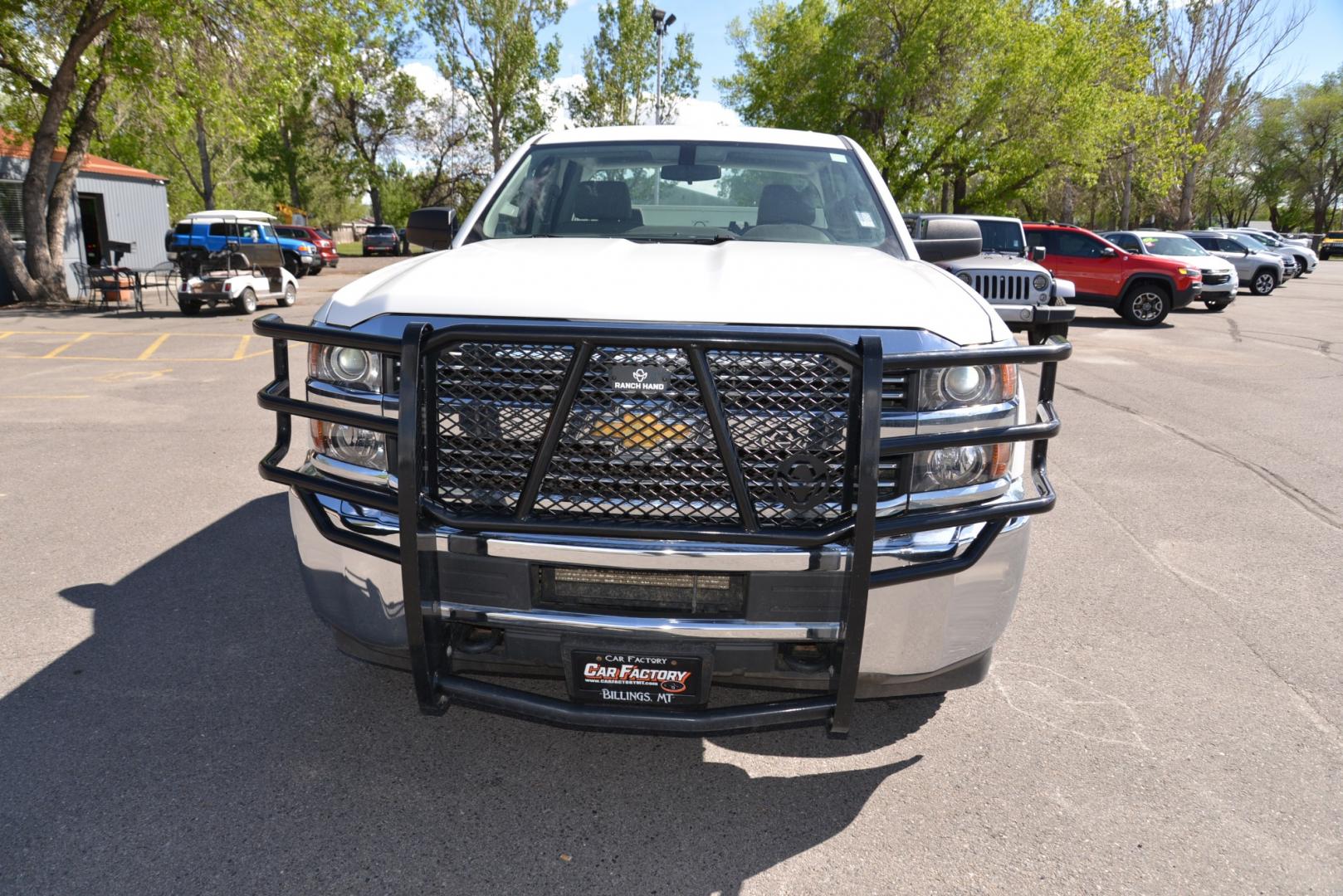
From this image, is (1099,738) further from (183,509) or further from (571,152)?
(183,509)

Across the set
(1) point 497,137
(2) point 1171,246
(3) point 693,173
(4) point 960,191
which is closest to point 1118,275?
(2) point 1171,246

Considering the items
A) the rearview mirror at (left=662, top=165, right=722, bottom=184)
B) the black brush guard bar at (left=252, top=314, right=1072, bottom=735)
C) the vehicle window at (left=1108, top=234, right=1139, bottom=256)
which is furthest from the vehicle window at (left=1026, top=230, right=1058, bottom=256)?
the black brush guard bar at (left=252, top=314, right=1072, bottom=735)

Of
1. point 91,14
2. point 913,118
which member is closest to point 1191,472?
point 91,14

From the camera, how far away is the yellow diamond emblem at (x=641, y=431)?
93.4 inches

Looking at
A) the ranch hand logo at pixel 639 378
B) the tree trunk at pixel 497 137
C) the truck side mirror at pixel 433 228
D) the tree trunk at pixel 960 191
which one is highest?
the tree trunk at pixel 497 137

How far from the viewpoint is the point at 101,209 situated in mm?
27141

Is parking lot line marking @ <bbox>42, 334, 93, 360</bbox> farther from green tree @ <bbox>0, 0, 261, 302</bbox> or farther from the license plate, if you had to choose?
the license plate

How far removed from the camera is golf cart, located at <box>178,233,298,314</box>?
17547 millimetres

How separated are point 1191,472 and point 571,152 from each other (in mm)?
5230

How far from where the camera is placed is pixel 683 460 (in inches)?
93.4

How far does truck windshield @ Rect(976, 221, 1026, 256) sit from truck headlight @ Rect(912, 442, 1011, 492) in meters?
14.0

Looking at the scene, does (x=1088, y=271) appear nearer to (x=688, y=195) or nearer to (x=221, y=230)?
(x=688, y=195)

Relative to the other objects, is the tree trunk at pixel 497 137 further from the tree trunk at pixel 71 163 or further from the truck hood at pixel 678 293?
the truck hood at pixel 678 293

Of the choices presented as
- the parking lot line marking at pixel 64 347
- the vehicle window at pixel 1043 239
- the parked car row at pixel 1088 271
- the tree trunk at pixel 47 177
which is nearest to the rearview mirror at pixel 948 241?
the parked car row at pixel 1088 271
